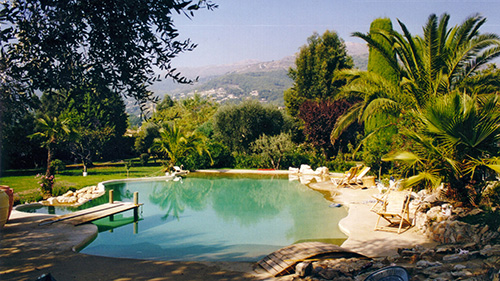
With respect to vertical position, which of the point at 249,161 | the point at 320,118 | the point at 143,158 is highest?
the point at 320,118

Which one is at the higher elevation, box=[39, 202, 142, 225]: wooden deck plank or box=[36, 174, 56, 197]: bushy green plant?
box=[36, 174, 56, 197]: bushy green plant

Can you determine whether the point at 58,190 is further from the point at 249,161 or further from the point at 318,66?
the point at 318,66

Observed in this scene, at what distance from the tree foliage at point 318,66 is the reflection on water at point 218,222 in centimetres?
1750

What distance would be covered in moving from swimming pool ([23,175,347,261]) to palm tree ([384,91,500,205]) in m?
2.57

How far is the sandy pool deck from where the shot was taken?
510 centimetres

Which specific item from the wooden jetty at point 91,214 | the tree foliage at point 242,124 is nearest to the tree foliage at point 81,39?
the wooden jetty at point 91,214

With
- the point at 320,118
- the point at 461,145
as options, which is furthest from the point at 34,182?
the point at 461,145

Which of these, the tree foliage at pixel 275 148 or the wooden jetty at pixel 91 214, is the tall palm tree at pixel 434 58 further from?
the tree foliage at pixel 275 148

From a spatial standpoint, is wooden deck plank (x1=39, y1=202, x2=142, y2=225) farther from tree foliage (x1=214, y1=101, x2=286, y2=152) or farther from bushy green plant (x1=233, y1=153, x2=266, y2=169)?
tree foliage (x1=214, y1=101, x2=286, y2=152)

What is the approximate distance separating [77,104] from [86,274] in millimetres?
2642

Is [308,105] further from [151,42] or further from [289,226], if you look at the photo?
[151,42]

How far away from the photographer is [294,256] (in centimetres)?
545

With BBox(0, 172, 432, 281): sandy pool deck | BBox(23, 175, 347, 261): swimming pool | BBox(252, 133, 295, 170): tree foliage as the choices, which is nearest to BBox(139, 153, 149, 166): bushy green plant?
BBox(23, 175, 347, 261): swimming pool

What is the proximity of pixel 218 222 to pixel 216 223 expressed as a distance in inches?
4.9
